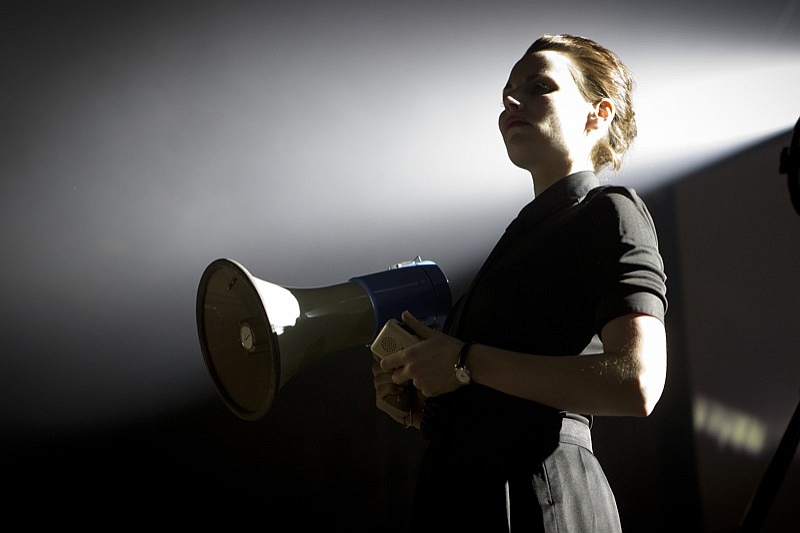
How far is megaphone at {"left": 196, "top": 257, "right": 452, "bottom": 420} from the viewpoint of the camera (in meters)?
0.97

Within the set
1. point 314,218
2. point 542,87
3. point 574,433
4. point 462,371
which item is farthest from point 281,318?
point 314,218

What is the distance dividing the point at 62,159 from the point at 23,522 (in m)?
0.78

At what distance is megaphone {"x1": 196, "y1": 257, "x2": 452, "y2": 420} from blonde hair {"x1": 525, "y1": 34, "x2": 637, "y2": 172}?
34 centimetres

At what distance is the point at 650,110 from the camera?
2.02 meters

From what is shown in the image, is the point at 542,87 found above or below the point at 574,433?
above

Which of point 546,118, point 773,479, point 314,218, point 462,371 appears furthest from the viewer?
point 314,218

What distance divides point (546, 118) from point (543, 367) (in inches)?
17.6

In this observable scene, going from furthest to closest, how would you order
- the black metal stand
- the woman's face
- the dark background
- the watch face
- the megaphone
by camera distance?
the dark background → the woman's face → the megaphone → the watch face → the black metal stand

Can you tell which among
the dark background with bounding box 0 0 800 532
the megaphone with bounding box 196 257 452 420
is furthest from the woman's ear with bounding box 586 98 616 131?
the dark background with bounding box 0 0 800 532

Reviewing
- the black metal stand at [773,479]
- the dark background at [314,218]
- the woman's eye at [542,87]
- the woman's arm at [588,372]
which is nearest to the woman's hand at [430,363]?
the woman's arm at [588,372]

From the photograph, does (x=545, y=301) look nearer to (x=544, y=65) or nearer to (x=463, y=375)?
(x=463, y=375)

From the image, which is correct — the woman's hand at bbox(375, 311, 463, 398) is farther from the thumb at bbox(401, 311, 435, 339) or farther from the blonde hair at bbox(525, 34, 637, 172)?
the blonde hair at bbox(525, 34, 637, 172)

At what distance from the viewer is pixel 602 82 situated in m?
1.14

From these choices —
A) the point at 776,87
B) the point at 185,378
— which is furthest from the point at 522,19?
the point at 185,378
